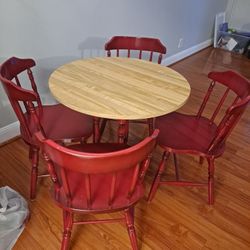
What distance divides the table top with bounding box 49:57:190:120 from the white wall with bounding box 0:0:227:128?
513 mm

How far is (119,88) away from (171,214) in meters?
0.86

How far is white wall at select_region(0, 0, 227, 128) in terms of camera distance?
189cm

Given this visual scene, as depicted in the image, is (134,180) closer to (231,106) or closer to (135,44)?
(231,106)

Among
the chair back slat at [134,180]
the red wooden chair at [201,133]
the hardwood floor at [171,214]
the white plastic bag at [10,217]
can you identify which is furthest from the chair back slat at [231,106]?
the white plastic bag at [10,217]

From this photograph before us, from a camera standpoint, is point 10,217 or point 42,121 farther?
point 42,121

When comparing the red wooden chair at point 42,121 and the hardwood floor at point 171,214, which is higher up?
the red wooden chair at point 42,121

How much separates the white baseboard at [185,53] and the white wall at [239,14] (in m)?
0.61

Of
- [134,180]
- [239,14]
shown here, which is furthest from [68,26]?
[239,14]

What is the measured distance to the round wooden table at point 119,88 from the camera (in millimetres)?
1323

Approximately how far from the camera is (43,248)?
4.81ft

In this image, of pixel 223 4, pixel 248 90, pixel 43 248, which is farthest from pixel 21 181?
pixel 223 4

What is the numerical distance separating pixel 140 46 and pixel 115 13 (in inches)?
26.3

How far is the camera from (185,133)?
1716mm

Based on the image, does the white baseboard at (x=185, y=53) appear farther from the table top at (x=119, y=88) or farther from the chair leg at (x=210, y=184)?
the chair leg at (x=210, y=184)
